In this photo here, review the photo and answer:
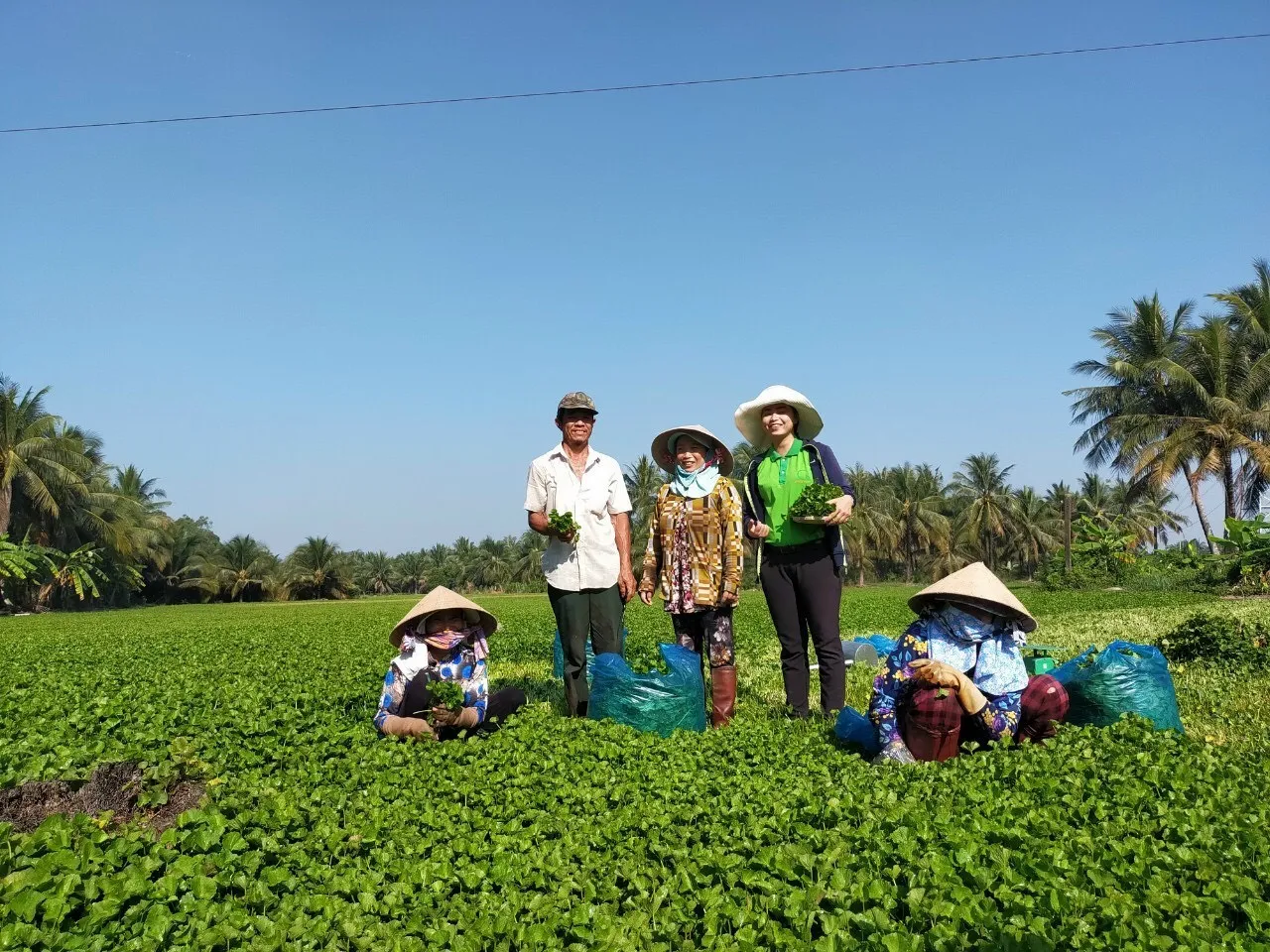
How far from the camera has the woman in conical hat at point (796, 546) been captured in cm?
603

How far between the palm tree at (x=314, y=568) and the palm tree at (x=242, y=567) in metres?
1.60

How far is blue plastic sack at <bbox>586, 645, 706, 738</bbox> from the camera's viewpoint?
221 inches

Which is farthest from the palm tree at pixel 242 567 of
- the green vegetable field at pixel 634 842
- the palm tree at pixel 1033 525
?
the green vegetable field at pixel 634 842

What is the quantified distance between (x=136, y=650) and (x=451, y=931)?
12.5m

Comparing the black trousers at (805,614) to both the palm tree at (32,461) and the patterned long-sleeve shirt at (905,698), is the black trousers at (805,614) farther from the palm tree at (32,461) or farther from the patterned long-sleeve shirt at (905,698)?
the palm tree at (32,461)

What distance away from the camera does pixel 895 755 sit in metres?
4.75

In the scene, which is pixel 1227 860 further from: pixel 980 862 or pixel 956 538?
pixel 956 538

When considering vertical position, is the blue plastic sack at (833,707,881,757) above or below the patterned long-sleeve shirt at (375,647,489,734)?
below

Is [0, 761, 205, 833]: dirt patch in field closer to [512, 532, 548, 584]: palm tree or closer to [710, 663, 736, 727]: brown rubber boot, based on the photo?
[710, 663, 736, 727]: brown rubber boot

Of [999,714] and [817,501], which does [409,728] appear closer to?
[817,501]

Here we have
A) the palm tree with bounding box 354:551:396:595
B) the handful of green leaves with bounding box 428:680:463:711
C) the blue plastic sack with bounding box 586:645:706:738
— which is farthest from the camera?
the palm tree with bounding box 354:551:396:595

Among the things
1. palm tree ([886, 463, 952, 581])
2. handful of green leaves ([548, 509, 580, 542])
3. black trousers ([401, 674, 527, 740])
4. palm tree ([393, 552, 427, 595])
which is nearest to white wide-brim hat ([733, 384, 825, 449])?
handful of green leaves ([548, 509, 580, 542])

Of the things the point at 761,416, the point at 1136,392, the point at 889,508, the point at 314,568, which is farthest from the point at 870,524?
the point at 761,416

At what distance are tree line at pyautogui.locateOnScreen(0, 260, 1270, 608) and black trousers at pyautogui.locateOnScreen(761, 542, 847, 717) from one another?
16747 millimetres
